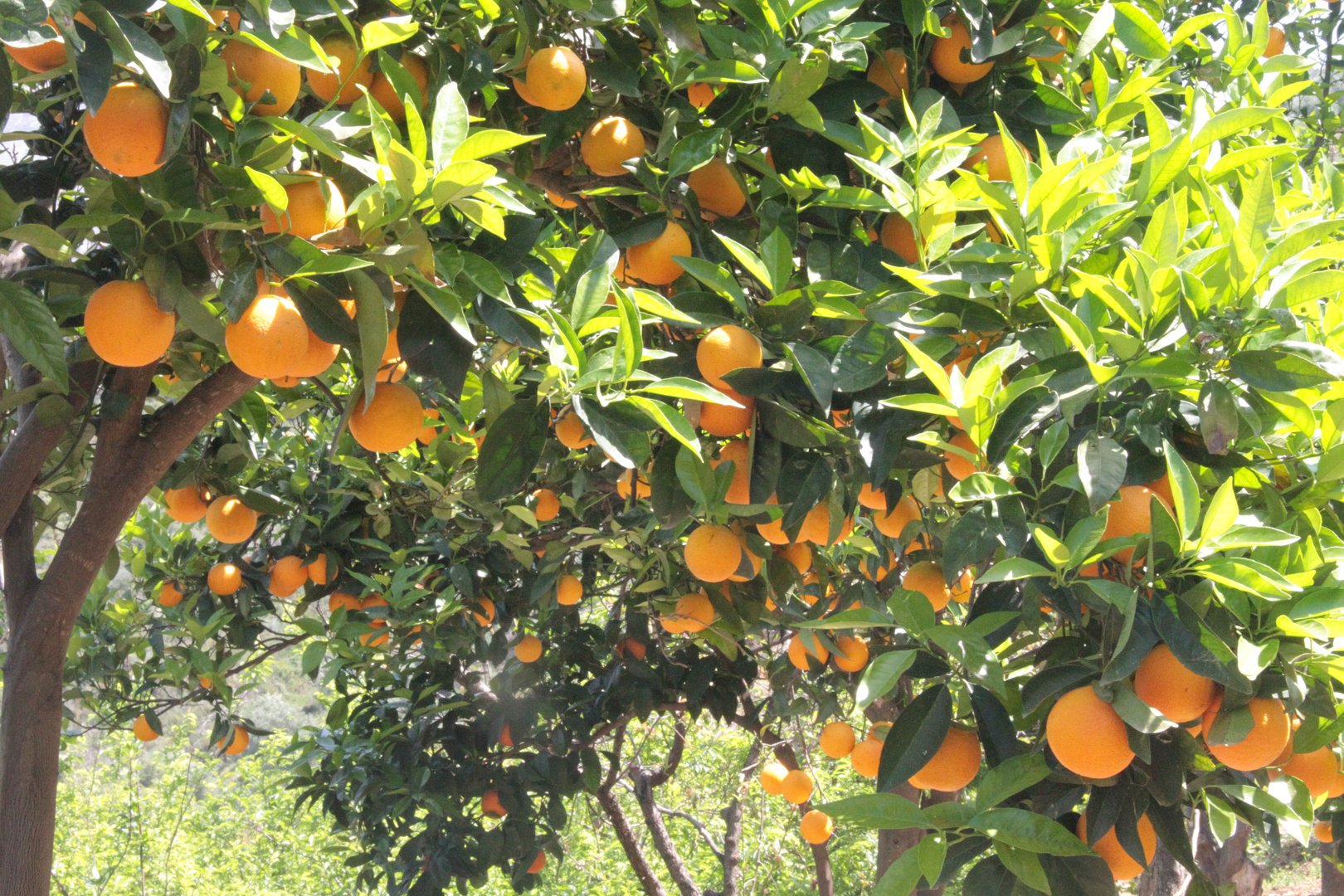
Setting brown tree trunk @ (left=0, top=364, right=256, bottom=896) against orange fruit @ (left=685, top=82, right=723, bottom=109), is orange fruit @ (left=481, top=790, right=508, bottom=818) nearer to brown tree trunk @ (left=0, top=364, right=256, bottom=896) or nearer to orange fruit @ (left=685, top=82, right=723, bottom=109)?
brown tree trunk @ (left=0, top=364, right=256, bottom=896)

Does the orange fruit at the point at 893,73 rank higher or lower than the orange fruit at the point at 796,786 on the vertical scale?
higher

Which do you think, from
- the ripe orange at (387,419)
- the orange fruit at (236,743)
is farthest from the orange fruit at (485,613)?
the ripe orange at (387,419)

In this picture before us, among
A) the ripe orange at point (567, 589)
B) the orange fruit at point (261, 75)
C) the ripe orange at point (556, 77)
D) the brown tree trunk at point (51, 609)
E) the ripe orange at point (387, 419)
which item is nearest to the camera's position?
the orange fruit at point (261, 75)

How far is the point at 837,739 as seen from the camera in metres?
2.62

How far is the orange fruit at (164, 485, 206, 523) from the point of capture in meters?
1.89

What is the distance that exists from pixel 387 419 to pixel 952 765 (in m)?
0.73

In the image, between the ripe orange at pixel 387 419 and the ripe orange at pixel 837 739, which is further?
the ripe orange at pixel 837 739

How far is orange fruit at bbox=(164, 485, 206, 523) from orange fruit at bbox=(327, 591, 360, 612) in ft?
2.33

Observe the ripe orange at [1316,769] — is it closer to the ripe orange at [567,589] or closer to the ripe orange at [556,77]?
the ripe orange at [556,77]

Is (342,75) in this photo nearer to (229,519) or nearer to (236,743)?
(229,519)

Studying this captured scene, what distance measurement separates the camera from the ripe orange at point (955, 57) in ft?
4.12

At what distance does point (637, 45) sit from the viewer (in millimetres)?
1328

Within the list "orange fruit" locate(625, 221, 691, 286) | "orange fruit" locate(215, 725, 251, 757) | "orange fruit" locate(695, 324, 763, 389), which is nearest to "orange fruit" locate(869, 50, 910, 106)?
"orange fruit" locate(625, 221, 691, 286)

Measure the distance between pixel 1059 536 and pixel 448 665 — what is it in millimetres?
2620
